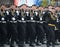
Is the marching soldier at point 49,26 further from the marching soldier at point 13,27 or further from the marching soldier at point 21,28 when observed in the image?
the marching soldier at point 13,27

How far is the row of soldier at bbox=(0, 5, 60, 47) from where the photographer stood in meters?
7.80

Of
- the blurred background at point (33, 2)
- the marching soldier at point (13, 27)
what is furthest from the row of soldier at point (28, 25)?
the blurred background at point (33, 2)

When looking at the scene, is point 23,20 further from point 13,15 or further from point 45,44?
point 45,44

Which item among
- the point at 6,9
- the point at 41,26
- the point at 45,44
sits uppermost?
the point at 6,9

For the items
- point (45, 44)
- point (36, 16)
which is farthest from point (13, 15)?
point (45, 44)

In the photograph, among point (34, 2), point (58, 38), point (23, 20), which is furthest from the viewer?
point (34, 2)

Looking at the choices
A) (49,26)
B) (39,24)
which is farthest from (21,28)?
(49,26)

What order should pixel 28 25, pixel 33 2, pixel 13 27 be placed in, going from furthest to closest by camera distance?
pixel 33 2
pixel 28 25
pixel 13 27

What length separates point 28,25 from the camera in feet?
26.1

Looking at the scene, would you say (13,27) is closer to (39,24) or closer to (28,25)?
(28,25)

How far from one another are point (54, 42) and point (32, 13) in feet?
3.80

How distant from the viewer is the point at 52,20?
7.91 m

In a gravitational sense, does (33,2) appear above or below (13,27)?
above

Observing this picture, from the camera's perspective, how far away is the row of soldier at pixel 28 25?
25.6 feet
